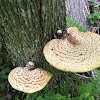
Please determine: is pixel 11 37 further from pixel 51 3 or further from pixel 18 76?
pixel 51 3

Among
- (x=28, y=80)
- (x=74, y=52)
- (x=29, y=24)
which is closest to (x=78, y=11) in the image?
(x=74, y=52)

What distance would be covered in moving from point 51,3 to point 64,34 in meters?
0.86

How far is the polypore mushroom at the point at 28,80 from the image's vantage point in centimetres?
206

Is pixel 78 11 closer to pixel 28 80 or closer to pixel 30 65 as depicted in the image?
pixel 30 65

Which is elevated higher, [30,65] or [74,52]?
[74,52]

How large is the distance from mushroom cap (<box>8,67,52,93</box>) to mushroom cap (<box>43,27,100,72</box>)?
535mm

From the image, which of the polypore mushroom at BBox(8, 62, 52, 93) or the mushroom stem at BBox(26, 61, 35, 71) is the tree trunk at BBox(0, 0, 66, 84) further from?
the polypore mushroom at BBox(8, 62, 52, 93)

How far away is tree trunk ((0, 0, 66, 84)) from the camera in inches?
71.3

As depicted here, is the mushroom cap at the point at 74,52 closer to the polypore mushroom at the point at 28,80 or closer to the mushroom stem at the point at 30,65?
the polypore mushroom at the point at 28,80

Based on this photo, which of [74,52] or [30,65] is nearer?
[74,52]

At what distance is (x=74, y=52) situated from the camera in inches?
87.0

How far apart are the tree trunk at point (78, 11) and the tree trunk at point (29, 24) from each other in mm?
4065

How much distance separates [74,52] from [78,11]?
5029mm

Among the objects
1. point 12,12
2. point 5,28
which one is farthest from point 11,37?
point 12,12
